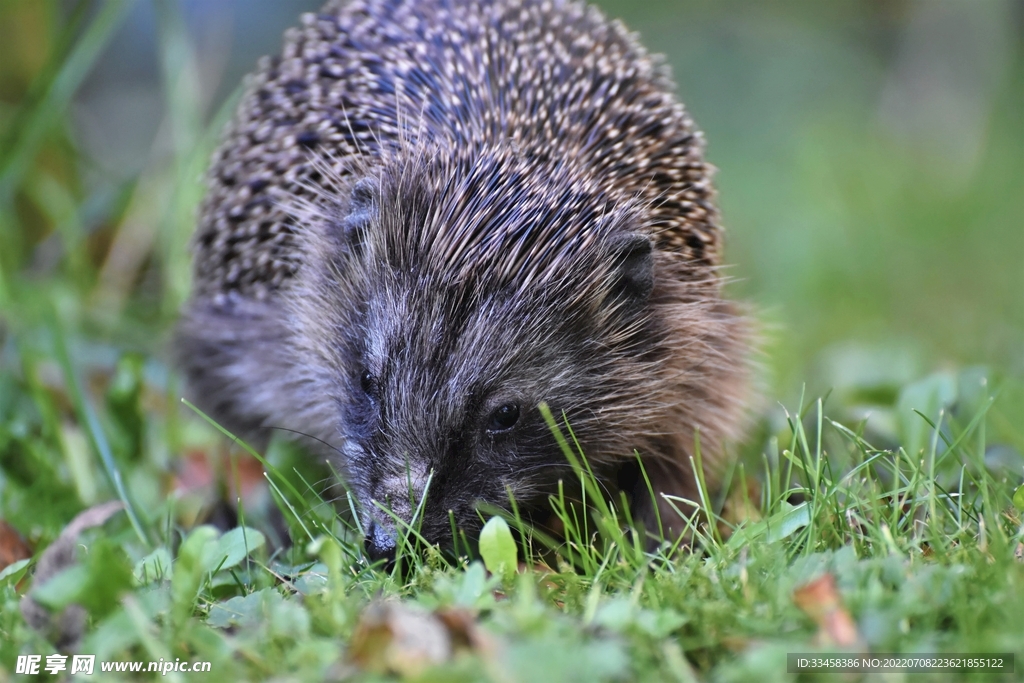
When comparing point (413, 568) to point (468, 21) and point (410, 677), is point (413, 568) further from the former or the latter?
point (468, 21)

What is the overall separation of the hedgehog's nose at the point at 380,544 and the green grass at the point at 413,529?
0.20 feet

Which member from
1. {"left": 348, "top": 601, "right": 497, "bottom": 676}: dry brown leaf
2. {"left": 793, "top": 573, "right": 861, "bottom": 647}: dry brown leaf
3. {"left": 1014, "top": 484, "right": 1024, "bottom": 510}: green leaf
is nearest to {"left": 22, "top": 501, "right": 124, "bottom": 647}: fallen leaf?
{"left": 348, "top": 601, "right": 497, "bottom": 676}: dry brown leaf

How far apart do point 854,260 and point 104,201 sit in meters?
6.31

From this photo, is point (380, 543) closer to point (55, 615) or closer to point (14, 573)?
point (55, 615)

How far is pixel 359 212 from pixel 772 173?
978cm

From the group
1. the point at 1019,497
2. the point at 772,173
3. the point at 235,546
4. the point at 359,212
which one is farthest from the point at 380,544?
the point at 772,173

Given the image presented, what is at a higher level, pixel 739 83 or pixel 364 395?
pixel 739 83

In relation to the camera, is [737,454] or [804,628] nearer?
[804,628]

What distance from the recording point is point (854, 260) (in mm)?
8859

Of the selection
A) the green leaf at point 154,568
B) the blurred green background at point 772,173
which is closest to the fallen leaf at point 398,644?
the green leaf at point 154,568

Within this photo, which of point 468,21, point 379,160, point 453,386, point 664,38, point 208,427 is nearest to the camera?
point 453,386

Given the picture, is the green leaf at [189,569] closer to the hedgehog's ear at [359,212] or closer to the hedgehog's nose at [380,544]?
the hedgehog's nose at [380,544]

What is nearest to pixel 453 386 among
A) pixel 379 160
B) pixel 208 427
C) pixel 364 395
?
pixel 364 395

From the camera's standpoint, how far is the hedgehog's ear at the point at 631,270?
11.6 ft
